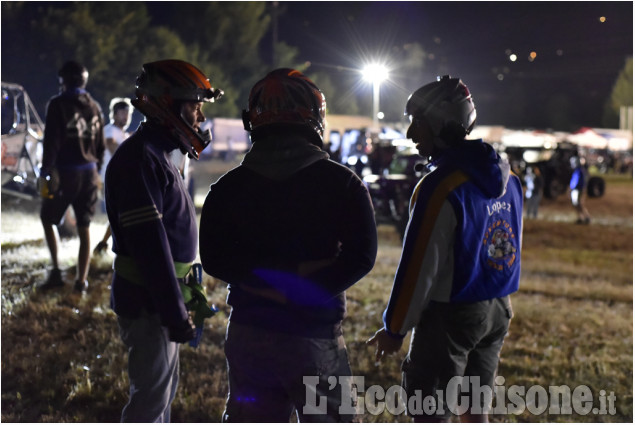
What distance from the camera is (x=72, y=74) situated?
678cm

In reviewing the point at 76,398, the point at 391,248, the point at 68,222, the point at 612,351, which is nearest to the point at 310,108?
the point at 76,398

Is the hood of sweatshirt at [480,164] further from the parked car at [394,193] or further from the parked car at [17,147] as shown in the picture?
the parked car at [394,193]

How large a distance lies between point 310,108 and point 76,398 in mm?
3169

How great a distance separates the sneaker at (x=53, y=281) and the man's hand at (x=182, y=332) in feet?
16.0

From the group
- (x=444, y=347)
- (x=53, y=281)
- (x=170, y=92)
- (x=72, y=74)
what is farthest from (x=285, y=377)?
(x=53, y=281)

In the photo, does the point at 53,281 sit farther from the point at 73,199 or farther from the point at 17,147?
the point at 17,147

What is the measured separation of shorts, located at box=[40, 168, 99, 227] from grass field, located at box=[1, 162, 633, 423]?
85 centimetres

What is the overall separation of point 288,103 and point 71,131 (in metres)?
4.63

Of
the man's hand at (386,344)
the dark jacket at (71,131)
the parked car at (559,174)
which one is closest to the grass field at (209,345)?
the dark jacket at (71,131)

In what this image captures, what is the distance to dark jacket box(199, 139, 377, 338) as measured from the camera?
2.70 metres

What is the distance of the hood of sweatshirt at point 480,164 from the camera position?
3168mm

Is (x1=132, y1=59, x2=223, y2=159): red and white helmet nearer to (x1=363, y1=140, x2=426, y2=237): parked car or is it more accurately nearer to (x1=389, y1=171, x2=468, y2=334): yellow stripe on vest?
(x1=389, y1=171, x2=468, y2=334): yellow stripe on vest

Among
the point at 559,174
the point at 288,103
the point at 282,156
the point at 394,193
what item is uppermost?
the point at 559,174

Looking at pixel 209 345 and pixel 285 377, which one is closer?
pixel 285 377
